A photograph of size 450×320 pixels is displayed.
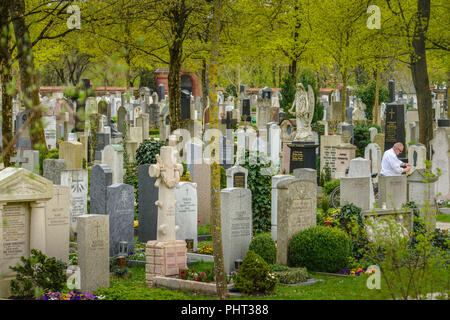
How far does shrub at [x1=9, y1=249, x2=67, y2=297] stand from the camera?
11.1 m

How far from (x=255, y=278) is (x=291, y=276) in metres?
1.08

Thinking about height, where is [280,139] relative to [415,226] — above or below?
above

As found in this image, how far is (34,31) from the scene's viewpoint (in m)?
35.4

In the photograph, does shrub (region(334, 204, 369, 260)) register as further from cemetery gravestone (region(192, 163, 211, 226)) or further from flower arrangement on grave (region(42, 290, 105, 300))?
flower arrangement on grave (region(42, 290, 105, 300))

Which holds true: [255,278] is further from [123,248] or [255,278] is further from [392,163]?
[392,163]

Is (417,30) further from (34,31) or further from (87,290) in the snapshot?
(34,31)

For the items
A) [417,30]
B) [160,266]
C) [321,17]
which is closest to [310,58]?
[321,17]

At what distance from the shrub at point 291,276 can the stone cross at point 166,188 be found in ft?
6.64

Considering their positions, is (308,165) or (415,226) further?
(308,165)

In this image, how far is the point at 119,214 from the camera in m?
14.7

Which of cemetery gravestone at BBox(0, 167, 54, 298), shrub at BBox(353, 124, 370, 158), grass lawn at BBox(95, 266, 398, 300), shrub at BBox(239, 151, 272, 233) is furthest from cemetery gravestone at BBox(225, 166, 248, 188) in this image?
shrub at BBox(353, 124, 370, 158)

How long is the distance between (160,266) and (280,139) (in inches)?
569

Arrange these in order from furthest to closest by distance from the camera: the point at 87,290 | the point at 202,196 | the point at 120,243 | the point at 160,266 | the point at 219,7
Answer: the point at 202,196 < the point at 120,243 < the point at 160,266 < the point at 87,290 < the point at 219,7

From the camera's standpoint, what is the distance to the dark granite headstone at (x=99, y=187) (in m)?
15.0
